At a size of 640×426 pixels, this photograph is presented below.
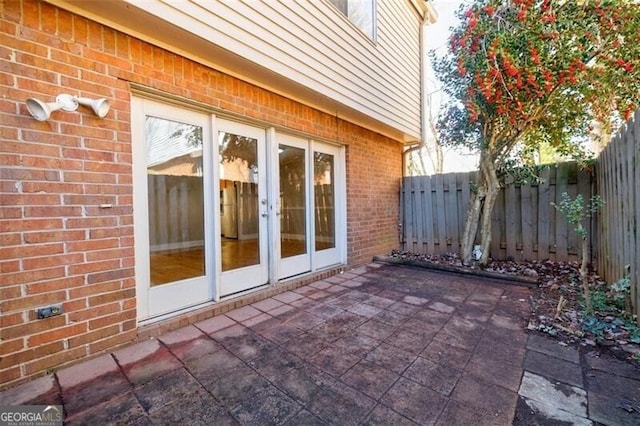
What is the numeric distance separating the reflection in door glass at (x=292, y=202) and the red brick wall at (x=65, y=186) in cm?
147

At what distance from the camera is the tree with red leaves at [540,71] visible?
9.89ft

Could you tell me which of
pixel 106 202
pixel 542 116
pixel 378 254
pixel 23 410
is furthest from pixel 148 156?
pixel 542 116

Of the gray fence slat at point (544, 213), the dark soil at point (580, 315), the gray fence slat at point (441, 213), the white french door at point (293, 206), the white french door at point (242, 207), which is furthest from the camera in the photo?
the gray fence slat at point (441, 213)

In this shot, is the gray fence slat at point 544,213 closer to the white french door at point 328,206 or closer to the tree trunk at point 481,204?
the tree trunk at point 481,204

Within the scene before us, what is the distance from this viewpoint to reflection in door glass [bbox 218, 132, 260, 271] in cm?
295

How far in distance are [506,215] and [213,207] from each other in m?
4.56

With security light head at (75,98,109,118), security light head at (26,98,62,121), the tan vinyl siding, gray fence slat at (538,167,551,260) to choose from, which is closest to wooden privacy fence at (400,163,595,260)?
gray fence slat at (538,167,551,260)

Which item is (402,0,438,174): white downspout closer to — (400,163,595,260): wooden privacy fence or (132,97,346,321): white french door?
(400,163,595,260): wooden privacy fence

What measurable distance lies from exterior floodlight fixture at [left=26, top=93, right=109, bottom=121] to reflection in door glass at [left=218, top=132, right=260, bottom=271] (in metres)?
1.06

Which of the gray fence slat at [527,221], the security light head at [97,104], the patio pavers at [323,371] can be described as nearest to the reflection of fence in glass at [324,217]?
the patio pavers at [323,371]

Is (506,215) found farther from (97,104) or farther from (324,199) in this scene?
(97,104)

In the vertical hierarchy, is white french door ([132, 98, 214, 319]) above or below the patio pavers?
above

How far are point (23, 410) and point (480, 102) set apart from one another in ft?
16.7

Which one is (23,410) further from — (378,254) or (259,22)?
(378,254)
